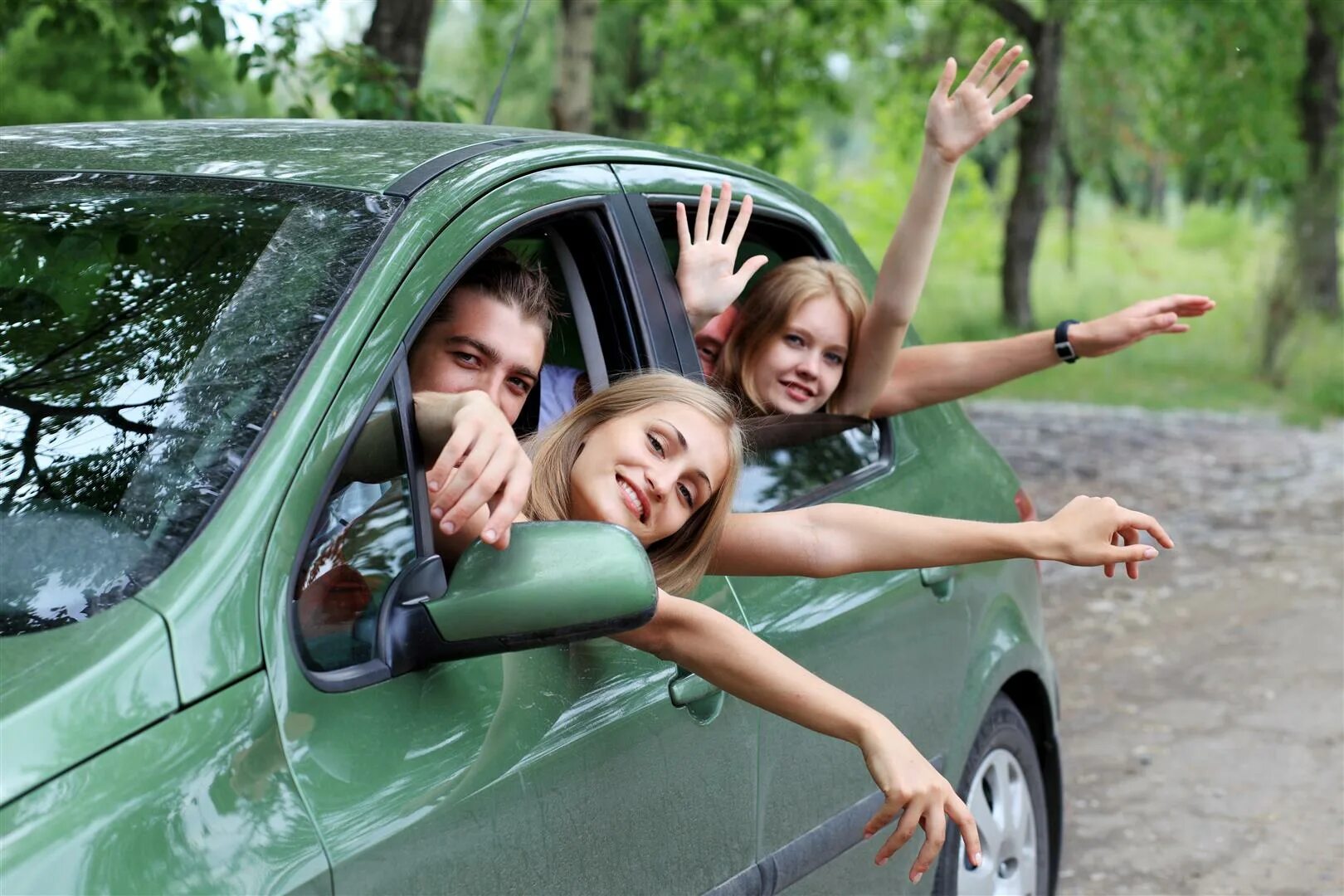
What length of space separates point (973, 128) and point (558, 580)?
1.82m

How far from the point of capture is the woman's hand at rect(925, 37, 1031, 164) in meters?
3.35

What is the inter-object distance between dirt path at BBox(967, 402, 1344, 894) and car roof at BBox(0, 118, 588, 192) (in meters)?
3.07

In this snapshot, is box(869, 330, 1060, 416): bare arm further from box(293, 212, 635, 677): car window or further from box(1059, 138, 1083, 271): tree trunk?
box(1059, 138, 1083, 271): tree trunk

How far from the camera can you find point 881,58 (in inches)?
838

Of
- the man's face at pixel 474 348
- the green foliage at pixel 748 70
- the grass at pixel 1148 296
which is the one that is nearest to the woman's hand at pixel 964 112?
the man's face at pixel 474 348

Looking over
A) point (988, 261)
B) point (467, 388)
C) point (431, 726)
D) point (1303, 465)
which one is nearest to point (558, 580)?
point (431, 726)

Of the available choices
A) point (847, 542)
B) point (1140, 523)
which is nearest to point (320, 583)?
point (847, 542)

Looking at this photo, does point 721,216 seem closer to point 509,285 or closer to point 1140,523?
point 509,285

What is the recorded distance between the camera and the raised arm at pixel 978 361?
341 cm

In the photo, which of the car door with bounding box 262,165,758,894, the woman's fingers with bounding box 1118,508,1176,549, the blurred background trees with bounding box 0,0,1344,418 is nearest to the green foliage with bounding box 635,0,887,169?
the blurred background trees with bounding box 0,0,1344,418

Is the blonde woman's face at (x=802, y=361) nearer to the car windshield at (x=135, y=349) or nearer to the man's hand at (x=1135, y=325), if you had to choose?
the man's hand at (x=1135, y=325)

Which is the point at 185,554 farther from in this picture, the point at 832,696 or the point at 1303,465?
the point at 1303,465

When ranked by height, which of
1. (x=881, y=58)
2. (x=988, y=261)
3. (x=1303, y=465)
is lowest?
(x=988, y=261)

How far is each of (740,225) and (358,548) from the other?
1.30m
